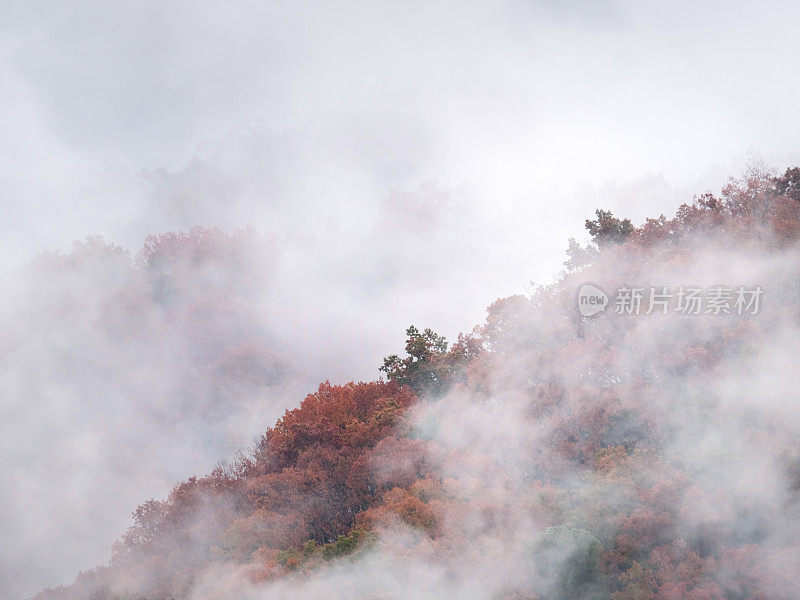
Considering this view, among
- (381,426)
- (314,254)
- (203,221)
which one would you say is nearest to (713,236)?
(381,426)

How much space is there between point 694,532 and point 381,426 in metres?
10.6

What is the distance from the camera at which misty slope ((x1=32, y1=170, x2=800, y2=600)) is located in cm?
1126

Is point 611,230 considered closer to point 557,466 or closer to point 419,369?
point 419,369

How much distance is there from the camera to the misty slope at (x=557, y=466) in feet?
36.9

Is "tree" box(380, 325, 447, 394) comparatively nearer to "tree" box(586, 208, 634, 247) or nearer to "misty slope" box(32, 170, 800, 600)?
"misty slope" box(32, 170, 800, 600)

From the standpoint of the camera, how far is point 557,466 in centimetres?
1520

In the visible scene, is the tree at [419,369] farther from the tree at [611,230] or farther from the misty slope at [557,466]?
the tree at [611,230]

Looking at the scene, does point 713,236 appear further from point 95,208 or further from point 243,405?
point 95,208

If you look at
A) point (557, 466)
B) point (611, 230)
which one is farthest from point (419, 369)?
point (611, 230)

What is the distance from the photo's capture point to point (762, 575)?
997 cm

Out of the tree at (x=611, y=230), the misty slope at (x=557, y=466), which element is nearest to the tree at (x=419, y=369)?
the misty slope at (x=557, y=466)

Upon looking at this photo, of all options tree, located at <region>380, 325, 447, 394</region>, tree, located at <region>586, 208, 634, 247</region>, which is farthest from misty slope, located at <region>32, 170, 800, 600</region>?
tree, located at <region>586, 208, 634, 247</region>

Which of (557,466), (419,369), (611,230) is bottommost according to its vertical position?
(557,466)

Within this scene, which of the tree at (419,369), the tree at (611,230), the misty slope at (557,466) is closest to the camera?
the misty slope at (557,466)
